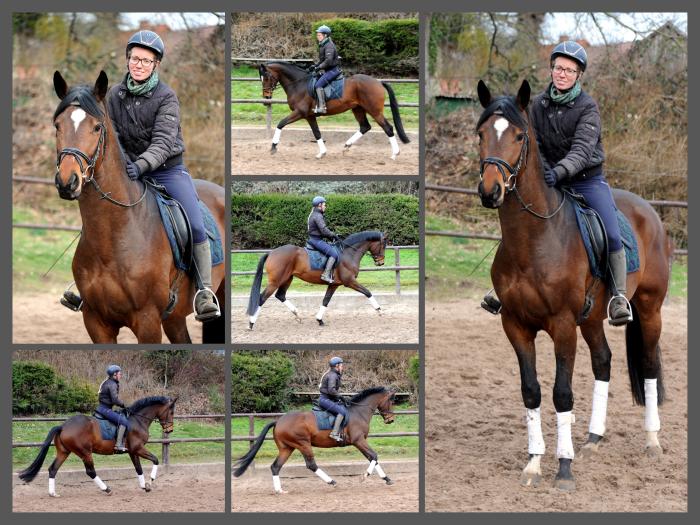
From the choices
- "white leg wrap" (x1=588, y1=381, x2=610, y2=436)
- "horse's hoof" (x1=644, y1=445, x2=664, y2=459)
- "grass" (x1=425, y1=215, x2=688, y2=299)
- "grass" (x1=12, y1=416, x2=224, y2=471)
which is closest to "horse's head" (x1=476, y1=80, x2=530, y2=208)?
"white leg wrap" (x1=588, y1=381, x2=610, y2=436)

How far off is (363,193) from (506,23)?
9.57 m

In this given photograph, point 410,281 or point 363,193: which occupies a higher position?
point 363,193

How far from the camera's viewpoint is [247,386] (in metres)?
7.05

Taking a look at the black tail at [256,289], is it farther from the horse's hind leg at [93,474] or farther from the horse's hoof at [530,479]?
the horse's hoof at [530,479]

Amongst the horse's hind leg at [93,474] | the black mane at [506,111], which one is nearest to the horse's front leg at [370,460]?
the horse's hind leg at [93,474]

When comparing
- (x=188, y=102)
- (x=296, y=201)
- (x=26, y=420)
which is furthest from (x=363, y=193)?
(x=188, y=102)

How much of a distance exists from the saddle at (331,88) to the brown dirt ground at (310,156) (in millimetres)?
323

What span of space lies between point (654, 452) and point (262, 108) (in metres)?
4.58

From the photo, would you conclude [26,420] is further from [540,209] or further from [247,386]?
[540,209]

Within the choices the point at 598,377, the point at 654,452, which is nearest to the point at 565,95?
the point at 598,377

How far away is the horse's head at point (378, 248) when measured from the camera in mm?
7078

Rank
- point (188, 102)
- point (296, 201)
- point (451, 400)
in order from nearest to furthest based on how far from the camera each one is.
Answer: point (296, 201) → point (451, 400) → point (188, 102)

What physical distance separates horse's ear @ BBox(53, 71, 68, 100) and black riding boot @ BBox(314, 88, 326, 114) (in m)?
1.72

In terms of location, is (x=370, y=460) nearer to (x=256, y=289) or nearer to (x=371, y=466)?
(x=371, y=466)
